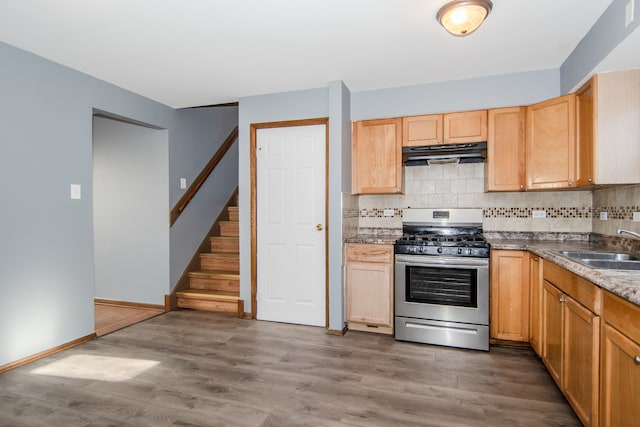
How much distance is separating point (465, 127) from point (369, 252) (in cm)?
150

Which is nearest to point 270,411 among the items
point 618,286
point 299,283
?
point 299,283

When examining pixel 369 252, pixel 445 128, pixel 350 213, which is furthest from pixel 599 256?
A: pixel 350 213

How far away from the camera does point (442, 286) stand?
3117 millimetres

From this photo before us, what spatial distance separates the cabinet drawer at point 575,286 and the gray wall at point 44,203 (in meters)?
3.80

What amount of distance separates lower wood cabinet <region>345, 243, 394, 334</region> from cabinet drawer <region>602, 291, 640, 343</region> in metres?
1.81

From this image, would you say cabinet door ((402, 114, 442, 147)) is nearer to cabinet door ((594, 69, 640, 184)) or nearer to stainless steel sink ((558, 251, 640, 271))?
cabinet door ((594, 69, 640, 184))

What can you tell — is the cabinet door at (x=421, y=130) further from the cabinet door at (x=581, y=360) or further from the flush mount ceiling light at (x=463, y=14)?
the cabinet door at (x=581, y=360)

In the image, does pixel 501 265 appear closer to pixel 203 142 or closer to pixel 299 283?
pixel 299 283

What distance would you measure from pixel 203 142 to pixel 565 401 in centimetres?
465

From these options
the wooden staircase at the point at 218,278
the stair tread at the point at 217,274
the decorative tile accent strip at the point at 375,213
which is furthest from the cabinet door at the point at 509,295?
the stair tread at the point at 217,274

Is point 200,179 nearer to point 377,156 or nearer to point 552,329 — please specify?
point 377,156

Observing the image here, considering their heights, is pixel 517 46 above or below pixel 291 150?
above

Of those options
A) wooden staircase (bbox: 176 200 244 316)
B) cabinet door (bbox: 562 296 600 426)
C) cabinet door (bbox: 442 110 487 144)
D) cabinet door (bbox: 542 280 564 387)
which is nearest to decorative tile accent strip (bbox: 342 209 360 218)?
cabinet door (bbox: 442 110 487 144)

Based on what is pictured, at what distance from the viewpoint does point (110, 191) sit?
4375mm
